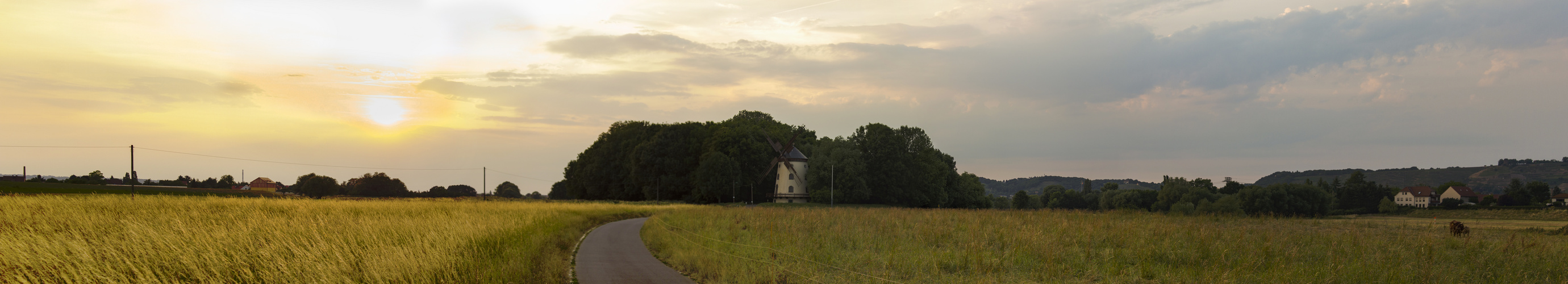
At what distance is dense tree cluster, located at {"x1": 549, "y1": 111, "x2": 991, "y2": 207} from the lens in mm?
72875

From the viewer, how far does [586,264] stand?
17.4 metres

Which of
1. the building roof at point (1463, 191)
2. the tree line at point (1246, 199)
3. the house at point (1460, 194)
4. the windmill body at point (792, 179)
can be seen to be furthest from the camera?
the building roof at point (1463, 191)

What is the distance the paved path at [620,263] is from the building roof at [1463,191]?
16185 cm

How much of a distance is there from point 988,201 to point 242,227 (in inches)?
3425

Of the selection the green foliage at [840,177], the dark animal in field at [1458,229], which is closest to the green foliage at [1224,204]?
the dark animal in field at [1458,229]

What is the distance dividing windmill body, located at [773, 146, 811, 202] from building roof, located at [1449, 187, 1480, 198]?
128 m

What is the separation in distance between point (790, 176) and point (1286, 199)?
1876 inches

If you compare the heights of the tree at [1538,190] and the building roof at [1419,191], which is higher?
the tree at [1538,190]

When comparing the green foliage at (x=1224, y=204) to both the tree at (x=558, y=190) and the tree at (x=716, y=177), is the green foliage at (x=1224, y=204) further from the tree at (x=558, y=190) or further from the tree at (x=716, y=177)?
the tree at (x=558, y=190)

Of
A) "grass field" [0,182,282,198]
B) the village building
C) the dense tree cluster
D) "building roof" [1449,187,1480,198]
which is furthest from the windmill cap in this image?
"building roof" [1449,187,1480,198]

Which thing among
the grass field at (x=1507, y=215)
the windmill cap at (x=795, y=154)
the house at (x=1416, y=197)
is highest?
the windmill cap at (x=795, y=154)

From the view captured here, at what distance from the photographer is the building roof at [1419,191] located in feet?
437

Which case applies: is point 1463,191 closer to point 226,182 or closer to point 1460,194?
point 1460,194

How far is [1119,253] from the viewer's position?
1419 cm
